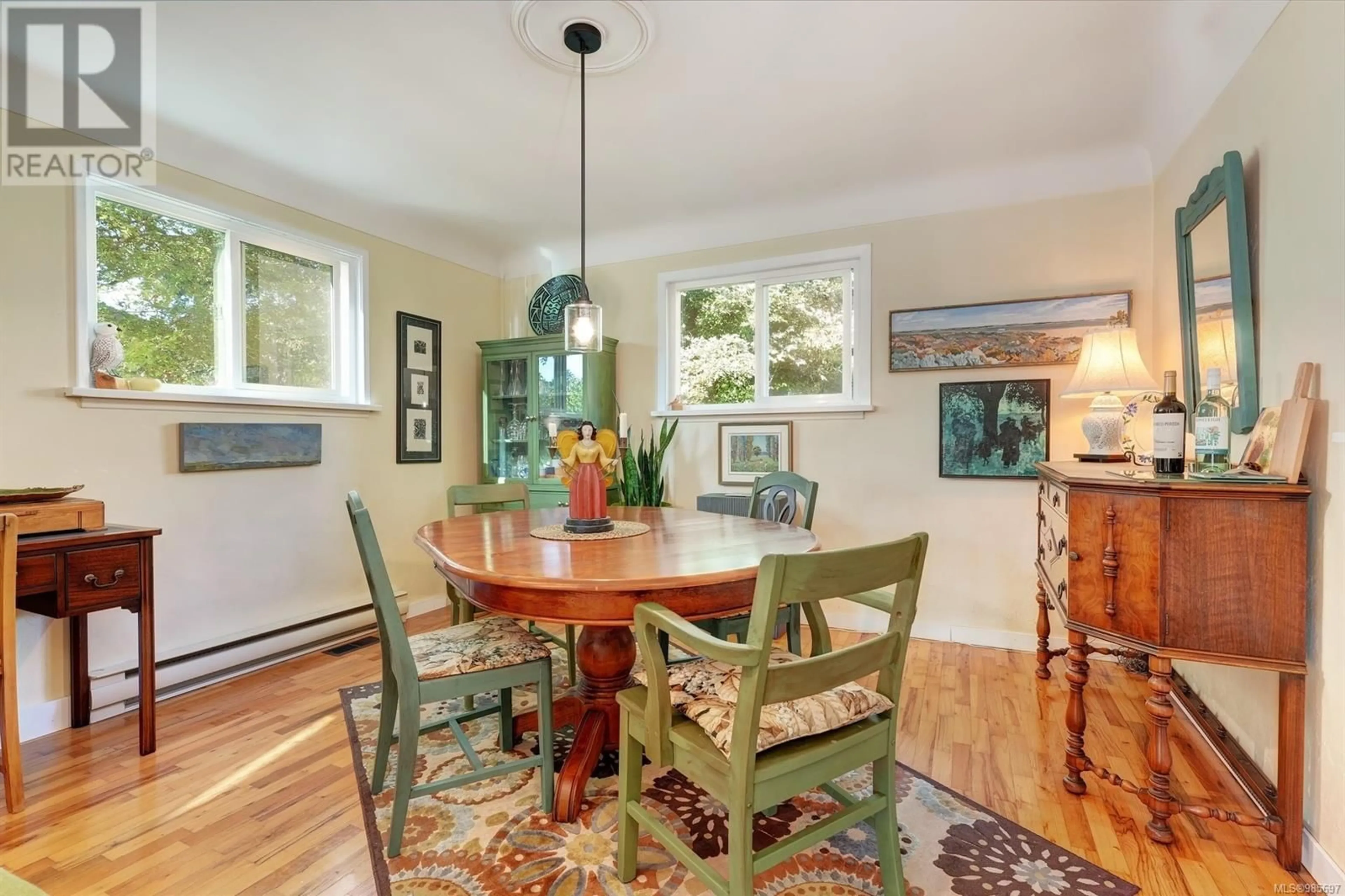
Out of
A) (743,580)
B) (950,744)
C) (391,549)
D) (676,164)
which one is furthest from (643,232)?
(950,744)

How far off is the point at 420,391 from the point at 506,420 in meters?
0.57

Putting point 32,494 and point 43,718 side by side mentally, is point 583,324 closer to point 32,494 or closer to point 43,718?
point 32,494

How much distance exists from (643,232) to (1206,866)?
371 cm

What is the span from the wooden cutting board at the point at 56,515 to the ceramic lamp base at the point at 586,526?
5.24 ft

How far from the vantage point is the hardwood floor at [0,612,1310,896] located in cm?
151

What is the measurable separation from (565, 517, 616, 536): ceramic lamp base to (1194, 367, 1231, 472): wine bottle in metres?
1.74

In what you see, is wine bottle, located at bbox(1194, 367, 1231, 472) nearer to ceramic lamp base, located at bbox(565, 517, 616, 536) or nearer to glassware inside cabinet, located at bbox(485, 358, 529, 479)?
ceramic lamp base, located at bbox(565, 517, 616, 536)

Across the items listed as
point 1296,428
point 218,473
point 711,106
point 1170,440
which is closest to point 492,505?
point 218,473

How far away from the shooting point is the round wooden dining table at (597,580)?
142 centimetres

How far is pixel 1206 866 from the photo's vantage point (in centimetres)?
153

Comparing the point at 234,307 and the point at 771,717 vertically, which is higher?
the point at 234,307

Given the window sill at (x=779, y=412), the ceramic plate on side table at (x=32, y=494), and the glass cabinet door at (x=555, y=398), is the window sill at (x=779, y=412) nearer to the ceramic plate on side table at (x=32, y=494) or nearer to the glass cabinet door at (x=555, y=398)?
the glass cabinet door at (x=555, y=398)

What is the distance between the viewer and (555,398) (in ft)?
12.7

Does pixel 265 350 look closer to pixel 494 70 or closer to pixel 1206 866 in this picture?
pixel 494 70
